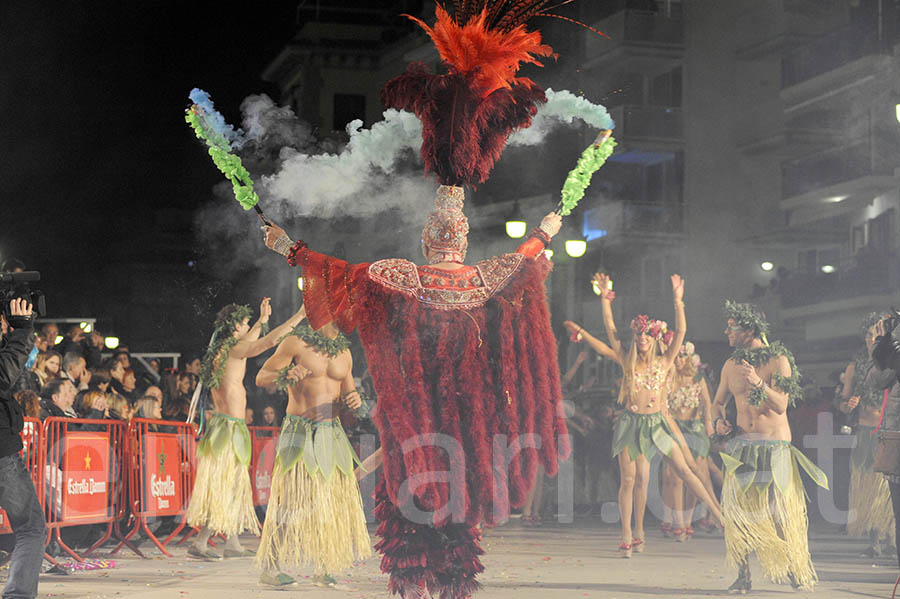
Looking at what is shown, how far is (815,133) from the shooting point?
22.4m

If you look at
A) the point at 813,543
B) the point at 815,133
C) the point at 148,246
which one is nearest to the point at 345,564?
the point at 813,543

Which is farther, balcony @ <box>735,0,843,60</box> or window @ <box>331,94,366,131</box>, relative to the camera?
balcony @ <box>735,0,843,60</box>

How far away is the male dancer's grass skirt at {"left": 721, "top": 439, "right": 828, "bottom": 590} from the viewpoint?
751 cm

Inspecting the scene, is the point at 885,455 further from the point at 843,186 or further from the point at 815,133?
the point at 815,133

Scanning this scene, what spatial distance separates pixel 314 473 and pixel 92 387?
144 inches

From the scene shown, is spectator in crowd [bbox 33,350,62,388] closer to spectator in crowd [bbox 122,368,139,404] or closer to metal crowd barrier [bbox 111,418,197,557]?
metal crowd barrier [bbox 111,418,197,557]

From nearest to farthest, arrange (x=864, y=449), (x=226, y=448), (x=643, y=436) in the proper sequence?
(x=226, y=448), (x=643, y=436), (x=864, y=449)

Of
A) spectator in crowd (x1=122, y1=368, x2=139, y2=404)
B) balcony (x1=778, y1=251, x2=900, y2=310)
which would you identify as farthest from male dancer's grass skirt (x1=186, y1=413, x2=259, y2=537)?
balcony (x1=778, y1=251, x2=900, y2=310)

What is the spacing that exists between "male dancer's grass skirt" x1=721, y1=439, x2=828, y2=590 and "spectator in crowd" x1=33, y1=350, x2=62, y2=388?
5249 mm

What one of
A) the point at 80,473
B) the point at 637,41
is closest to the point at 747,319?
the point at 80,473

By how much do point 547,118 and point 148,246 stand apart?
26.1 ft

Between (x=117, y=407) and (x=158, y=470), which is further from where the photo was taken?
(x=117, y=407)

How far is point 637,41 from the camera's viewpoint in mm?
23047

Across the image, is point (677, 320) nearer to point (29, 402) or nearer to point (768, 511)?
point (768, 511)
